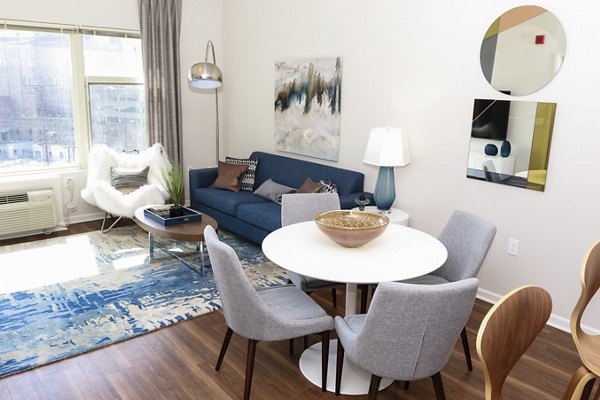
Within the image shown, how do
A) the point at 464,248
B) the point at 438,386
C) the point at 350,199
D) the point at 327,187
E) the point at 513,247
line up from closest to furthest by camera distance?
the point at 438,386
the point at 464,248
the point at 513,247
the point at 350,199
the point at 327,187

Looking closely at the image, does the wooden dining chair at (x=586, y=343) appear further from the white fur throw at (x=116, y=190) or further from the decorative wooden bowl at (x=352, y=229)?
the white fur throw at (x=116, y=190)

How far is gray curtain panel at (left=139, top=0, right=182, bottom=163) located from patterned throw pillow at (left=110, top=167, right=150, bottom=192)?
61cm

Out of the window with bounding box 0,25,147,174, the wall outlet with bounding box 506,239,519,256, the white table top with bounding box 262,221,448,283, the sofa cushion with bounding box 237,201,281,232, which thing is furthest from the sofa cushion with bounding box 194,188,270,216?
the wall outlet with bounding box 506,239,519,256

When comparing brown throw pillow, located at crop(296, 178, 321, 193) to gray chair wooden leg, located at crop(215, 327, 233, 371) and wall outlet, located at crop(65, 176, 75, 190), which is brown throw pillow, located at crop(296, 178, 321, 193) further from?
wall outlet, located at crop(65, 176, 75, 190)

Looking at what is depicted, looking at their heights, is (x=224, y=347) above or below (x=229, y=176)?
below

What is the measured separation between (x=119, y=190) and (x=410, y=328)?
160 inches

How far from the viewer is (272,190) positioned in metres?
4.98

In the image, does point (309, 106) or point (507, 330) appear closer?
point (507, 330)

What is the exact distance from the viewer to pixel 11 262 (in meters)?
4.29

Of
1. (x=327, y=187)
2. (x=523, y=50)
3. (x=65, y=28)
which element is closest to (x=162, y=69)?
(x=65, y=28)

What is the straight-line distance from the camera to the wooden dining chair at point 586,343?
189 cm

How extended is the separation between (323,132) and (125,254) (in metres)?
2.26

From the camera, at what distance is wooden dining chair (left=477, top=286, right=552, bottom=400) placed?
54.2 inches

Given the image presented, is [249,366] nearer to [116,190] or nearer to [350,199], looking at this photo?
[350,199]
